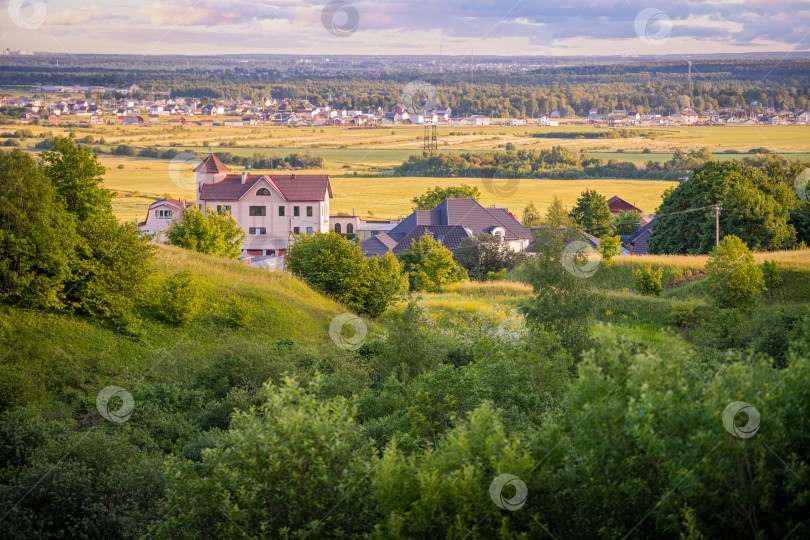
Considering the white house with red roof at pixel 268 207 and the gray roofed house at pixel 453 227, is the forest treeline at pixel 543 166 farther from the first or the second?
the white house with red roof at pixel 268 207

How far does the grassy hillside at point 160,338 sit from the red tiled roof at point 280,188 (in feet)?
133

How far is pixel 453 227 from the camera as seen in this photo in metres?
67.3

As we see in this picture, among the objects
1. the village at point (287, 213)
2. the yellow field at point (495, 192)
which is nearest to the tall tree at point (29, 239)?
the village at point (287, 213)

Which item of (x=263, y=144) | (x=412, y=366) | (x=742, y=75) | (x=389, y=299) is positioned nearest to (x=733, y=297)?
(x=389, y=299)

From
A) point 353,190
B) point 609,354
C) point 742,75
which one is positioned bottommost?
point 353,190

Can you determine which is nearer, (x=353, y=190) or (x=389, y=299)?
(x=389, y=299)

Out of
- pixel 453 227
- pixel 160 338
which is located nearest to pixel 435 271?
pixel 453 227

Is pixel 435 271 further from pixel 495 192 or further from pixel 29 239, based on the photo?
pixel 495 192

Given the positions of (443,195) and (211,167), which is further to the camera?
(443,195)

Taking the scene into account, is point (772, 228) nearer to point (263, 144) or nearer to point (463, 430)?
point (463, 430)

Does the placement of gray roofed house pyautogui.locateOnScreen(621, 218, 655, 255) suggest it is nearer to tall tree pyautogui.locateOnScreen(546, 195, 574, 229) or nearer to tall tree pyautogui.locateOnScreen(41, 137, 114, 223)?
tall tree pyautogui.locateOnScreen(546, 195, 574, 229)

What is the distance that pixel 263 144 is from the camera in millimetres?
178125

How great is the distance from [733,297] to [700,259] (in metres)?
12.0

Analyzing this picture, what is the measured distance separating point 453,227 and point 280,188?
63.9 ft
